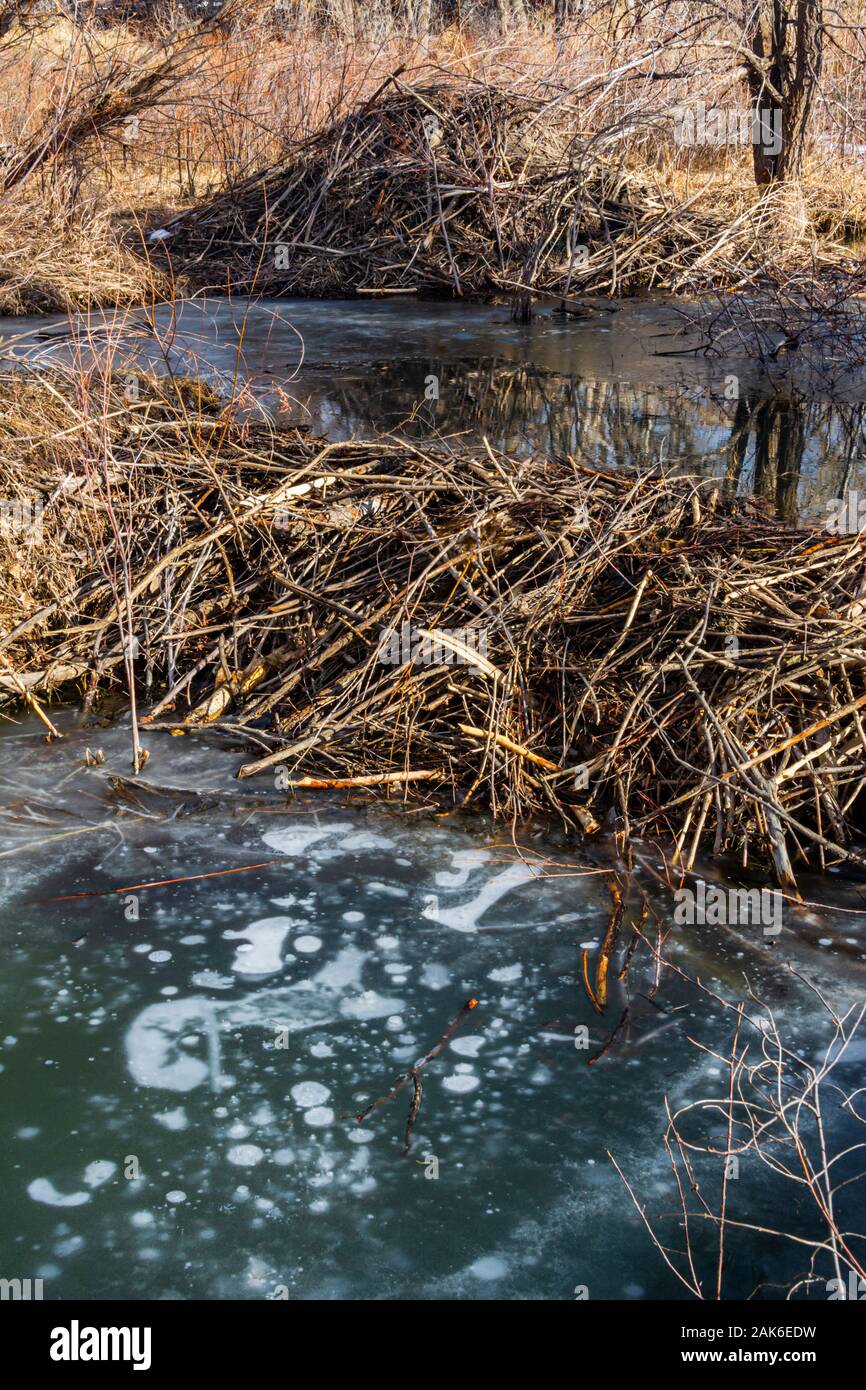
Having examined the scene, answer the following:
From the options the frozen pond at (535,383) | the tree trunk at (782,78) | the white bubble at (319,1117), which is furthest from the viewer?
the tree trunk at (782,78)

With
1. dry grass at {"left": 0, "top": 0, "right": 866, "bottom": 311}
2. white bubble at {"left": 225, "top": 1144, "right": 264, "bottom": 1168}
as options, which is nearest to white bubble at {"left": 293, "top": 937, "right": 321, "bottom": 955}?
white bubble at {"left": 225, "top": 1144, "right": 264, "bottom": 1168}

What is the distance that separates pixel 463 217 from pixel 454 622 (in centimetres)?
866

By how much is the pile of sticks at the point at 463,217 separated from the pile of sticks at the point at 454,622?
6709mm

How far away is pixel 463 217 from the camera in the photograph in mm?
12102

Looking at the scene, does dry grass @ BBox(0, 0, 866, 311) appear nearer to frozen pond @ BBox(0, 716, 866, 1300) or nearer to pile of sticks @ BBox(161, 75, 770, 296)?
pile of sticks @ BBox(161, 75, 770, 296)

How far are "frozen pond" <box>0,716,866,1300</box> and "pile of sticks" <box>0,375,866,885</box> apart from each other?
325 mm

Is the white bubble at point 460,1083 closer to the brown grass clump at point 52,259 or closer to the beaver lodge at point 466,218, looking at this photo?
the brown grass clump at point 52,259

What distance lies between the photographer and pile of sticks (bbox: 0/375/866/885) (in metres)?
3.98

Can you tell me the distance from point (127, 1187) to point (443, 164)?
1122 cm

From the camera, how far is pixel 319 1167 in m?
2.66

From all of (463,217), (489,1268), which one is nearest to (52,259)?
(463,217)

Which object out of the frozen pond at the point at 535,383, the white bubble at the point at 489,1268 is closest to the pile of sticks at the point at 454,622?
the frozen pond at the point at 535,383

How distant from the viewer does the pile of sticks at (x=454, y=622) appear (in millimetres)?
3977

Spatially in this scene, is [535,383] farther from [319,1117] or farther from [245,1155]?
[245,1155]
